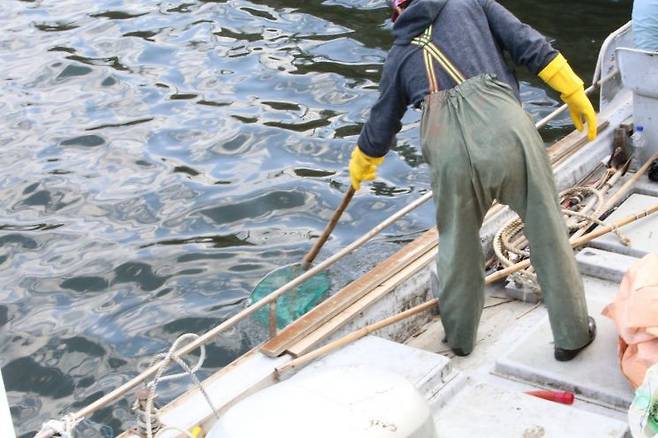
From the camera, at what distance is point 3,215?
27.9 feet

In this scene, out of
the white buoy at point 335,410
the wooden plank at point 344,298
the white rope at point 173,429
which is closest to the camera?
the white buoy at point 335,410

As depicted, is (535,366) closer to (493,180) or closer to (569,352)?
(569,352)

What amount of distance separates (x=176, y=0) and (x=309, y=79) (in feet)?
10.3

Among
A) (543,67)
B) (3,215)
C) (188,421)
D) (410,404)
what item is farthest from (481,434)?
(3,215)

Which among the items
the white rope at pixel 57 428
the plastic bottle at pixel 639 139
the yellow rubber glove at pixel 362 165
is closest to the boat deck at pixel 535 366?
the yellow rubber glove at pixel 362 165

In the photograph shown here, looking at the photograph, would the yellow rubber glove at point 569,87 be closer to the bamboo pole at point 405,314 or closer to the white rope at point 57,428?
the bamboo pole at point 405,314

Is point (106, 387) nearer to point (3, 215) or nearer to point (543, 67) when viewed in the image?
point (3, 215)

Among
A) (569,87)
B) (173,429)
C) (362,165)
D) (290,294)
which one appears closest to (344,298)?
(362,165)

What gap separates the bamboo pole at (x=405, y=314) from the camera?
4586 mm

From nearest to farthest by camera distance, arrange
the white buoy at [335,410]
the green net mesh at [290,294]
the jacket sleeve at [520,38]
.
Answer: the white buoy at [335,410]
the jacket sleeve at [520,38]
the green net mesh at [290,294]

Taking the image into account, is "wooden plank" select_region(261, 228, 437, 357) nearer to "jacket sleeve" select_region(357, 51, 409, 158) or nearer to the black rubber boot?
"jacket sleeve" select_region(357, 51, 409, 158)

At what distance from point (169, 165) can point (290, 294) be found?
363 centimetres

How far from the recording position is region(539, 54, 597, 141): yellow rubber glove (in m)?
4.54

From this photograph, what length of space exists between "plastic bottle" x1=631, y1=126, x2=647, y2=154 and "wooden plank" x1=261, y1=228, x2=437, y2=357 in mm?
1732
